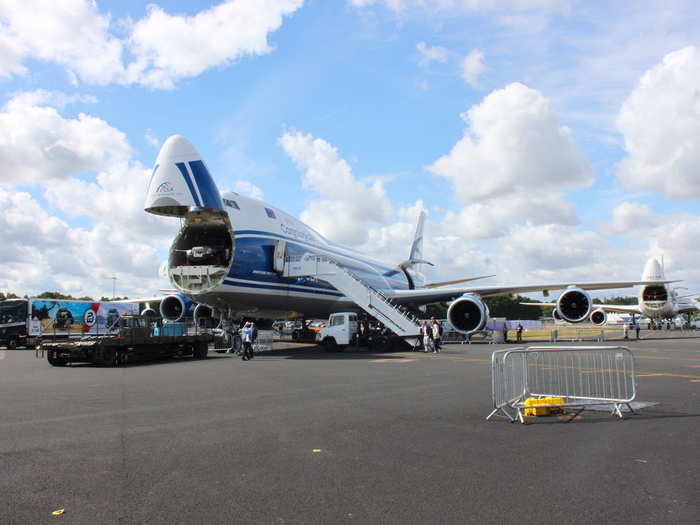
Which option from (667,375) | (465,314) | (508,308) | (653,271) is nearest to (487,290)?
(465,314)

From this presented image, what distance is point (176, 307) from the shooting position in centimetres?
3045

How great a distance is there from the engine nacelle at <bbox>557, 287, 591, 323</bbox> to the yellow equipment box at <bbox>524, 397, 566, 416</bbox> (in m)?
22.2

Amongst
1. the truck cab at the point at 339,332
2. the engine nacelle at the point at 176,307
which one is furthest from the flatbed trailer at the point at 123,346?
the engine nacelle at the point at 176,307

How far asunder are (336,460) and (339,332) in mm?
18542

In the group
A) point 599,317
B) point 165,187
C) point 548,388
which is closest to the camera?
point 548,388

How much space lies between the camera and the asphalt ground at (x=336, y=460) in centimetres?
425

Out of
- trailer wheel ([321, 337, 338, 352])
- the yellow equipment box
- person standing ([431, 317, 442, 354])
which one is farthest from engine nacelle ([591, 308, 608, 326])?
the yellow equipment box

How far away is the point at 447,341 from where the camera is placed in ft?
112

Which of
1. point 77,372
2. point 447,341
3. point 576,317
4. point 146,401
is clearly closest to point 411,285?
point 447,341

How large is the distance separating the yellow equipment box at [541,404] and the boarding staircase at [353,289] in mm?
15498

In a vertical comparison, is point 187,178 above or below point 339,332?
above

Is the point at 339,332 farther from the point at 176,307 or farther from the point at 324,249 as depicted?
the point at 176,307

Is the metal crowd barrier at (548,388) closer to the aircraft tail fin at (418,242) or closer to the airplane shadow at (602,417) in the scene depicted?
the airplane shadow at (602,417)

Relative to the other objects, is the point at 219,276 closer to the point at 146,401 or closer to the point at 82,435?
the point at 146,401
